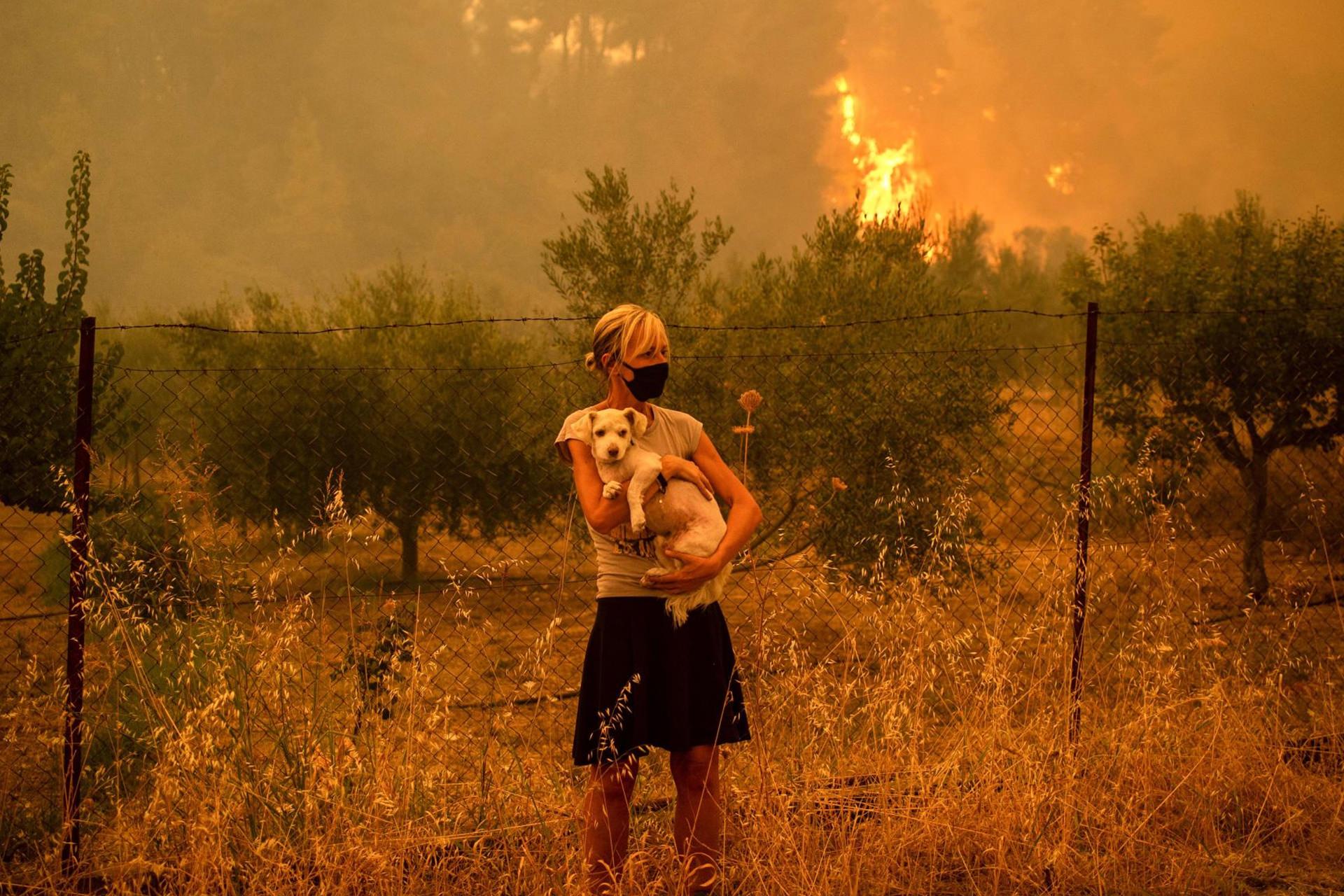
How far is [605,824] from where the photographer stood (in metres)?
2.58

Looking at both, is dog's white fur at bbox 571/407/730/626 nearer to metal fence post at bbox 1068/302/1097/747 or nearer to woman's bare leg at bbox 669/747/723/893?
woman's bare leg at bbox 669/747/723/893

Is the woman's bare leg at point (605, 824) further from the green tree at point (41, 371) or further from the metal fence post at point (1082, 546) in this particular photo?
the green tree at point (41, 371)

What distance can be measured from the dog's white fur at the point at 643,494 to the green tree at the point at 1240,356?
309 inches

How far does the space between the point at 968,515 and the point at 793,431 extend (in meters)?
1.80

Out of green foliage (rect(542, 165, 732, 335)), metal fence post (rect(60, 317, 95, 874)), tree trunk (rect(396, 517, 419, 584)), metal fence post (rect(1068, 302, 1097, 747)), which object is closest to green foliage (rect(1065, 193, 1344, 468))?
green foliage (rect(542, 165, 732, 335))

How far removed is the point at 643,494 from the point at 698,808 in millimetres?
967

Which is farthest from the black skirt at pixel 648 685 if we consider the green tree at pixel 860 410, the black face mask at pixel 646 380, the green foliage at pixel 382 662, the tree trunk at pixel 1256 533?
the tree trunk at pixel 1256 533

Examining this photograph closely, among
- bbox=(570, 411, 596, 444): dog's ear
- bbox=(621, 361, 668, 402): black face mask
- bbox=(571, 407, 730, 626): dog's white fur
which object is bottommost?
bbox=(571, 407, 730, 626): dog's white fur

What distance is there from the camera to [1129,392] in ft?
33.2

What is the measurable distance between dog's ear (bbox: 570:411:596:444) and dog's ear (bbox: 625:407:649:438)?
4.0 inches

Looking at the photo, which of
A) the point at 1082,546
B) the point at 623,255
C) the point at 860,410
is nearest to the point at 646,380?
the point at 1082,546

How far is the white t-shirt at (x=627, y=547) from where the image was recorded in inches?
97.2

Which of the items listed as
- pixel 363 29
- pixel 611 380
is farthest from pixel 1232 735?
pixel 363 29

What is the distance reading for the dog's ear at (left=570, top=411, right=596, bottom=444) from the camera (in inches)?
97.0
